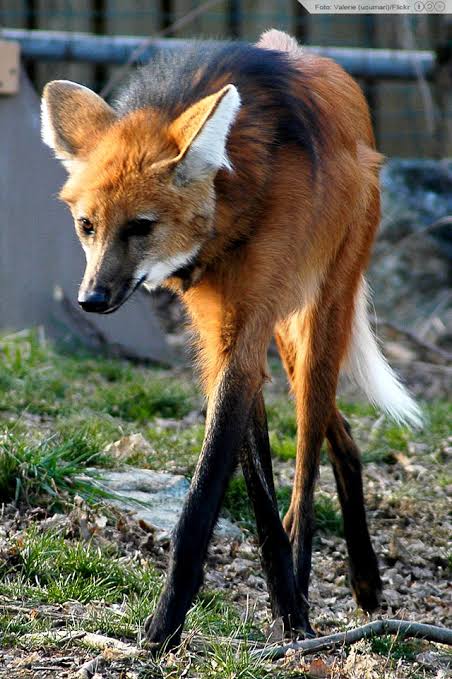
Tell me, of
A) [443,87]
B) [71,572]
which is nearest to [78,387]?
[71,572]

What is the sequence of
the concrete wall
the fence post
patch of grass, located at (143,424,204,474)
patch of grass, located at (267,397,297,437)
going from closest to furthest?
patch of grass, located at (143,424,204,474) < patch of grass, located at (267,397,297,437) < the concrete wall < the fence post

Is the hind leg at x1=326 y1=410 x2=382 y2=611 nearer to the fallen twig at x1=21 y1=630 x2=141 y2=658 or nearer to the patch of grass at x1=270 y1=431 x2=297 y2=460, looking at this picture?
the patch of grass at x1=270 y1=431 x2=297 y2=460

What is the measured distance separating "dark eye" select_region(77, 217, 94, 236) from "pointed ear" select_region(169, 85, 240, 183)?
271 millimetres

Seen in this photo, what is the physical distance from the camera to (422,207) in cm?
780

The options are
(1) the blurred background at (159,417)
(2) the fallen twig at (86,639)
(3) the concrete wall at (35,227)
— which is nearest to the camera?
(2) the fallen twig at (86,639)

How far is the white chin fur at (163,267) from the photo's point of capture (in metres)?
2.91

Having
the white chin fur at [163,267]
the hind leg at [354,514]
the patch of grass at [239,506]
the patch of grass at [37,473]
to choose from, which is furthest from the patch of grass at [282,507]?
the white chin fur at [163,267]

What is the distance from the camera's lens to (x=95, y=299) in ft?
9.10

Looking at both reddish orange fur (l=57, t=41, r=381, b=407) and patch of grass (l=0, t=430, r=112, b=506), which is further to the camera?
patch of grass (l=0, t=430, r=112, b=506)

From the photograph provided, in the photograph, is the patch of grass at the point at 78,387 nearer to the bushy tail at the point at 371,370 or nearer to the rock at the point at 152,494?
the rock at the point at 152,494

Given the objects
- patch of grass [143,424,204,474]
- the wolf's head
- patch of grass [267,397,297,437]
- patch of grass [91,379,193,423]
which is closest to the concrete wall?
patch of grass [91,379,193,423]

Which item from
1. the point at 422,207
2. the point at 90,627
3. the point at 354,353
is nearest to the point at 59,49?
the point at 422,207

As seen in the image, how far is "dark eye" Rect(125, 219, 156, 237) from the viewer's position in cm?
285

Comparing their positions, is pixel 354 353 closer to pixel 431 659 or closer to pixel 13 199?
pixel 431 659
